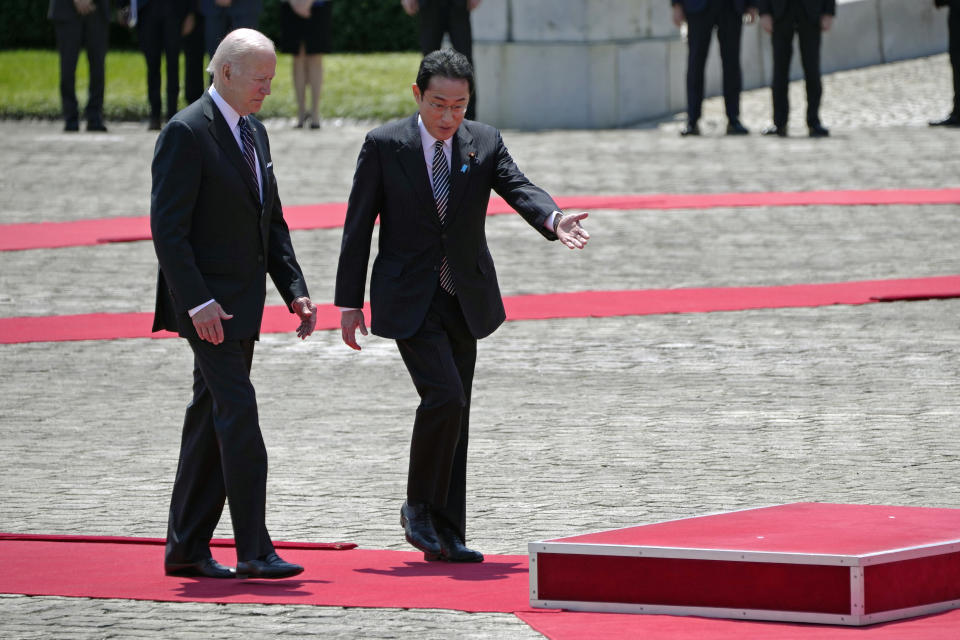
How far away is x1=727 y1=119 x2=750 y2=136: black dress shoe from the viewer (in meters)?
20.3

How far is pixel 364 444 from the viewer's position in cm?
802

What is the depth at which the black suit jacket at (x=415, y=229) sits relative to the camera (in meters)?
6.22

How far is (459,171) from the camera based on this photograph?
6.27 m

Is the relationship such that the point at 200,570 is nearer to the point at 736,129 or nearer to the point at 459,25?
the point at 459,25

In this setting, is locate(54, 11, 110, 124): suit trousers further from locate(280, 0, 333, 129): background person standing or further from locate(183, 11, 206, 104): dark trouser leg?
locate(280, 0, 333, 129): background person standing

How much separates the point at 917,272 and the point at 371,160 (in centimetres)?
706

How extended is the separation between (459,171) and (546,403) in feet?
9.04

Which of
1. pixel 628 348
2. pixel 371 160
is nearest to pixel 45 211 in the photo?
pixel 628 348

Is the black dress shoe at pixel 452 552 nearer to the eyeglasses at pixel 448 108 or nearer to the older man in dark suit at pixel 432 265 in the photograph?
the older man in dark suit at pixel 432 265

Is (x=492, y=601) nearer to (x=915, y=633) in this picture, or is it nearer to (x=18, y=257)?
(x=915, y=633)

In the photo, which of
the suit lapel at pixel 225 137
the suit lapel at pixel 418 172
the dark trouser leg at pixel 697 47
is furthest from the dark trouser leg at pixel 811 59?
the suit lapel at pixel 225 137

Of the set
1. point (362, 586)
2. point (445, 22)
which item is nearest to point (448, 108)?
point (362, 586)

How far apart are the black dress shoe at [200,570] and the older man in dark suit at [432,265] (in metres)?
0.64

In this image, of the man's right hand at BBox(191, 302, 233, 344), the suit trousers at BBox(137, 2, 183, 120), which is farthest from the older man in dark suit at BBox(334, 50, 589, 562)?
the suit trousers at BBox(137, 2, 183, 120)
